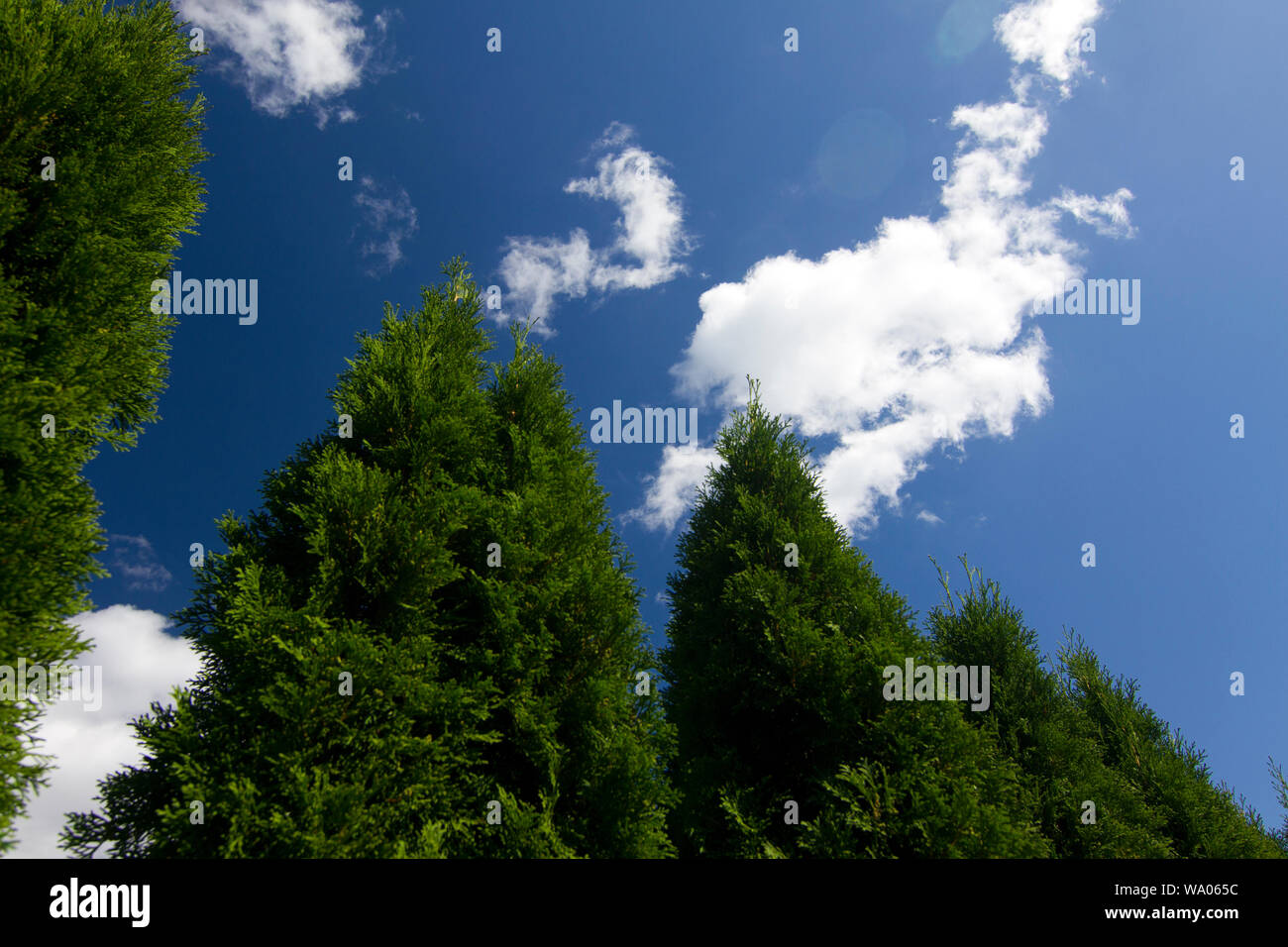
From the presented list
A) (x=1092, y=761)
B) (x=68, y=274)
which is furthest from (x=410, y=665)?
(x=1092, y=761)

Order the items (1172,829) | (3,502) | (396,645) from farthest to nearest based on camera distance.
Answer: (1172,829)
(396,645)
(3,502)

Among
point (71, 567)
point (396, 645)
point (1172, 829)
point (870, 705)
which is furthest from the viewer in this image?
point (1172, 829)

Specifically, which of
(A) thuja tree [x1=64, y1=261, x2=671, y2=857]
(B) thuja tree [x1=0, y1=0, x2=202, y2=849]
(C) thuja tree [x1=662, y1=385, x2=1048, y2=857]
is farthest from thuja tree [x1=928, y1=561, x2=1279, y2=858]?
(B) thuja tree [x1=0, y1=0, x2=202, y2=849]

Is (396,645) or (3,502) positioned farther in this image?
(396,645)

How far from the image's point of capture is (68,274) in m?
5.98

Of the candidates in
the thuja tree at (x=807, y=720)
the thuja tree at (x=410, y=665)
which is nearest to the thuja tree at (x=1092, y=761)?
the thuja tree at (x=807, y=720)

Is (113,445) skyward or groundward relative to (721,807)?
skyward

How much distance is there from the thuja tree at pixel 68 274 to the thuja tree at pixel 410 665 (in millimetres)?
1297

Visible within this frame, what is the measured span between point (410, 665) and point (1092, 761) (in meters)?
12.7

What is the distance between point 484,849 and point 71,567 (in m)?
4.76

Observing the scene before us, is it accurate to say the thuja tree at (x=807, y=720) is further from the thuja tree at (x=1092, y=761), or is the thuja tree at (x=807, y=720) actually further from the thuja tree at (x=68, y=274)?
the thuja tree at (x=68, y=274)

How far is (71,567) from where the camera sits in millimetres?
5395
